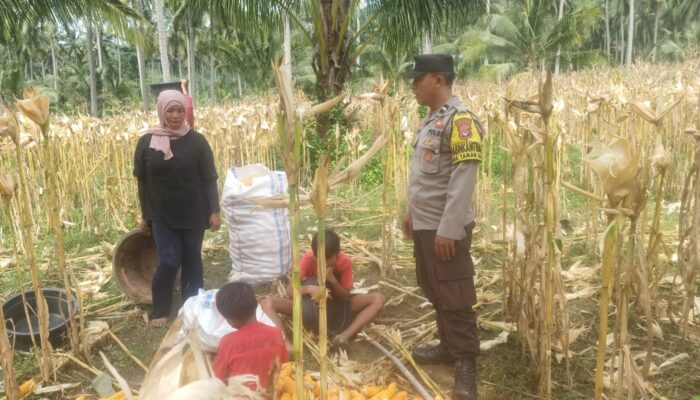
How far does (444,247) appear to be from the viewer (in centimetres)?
226

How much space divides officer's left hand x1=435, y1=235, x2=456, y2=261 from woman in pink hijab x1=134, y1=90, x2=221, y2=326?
1.59 meters

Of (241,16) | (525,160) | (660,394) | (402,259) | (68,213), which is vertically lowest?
(660,394)

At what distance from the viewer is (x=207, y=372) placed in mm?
847

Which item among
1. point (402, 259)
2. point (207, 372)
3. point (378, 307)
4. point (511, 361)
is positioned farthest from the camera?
point (402, 259)

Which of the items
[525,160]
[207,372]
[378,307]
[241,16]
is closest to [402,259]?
[378,307]

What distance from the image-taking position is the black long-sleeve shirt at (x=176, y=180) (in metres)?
3.05

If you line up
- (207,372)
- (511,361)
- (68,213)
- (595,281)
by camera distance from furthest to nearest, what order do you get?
1. (68,213)
2. (595,281)
3. (511,361)
4. (207,372)

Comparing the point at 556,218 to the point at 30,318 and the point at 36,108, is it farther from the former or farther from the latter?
the point at 30,318

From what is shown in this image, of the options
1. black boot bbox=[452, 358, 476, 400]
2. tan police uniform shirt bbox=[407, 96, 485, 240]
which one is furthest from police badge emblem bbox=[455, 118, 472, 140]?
black boot bbox=[452, 358, 476, 400]

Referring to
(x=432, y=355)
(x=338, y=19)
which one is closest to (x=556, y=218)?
(x=432, y=355)

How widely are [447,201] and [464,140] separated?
0.27 m

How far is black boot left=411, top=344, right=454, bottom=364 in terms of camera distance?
2.67m

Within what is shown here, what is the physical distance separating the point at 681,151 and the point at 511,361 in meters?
4.46

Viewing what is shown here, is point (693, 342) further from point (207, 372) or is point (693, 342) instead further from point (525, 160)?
point (207, 372)
